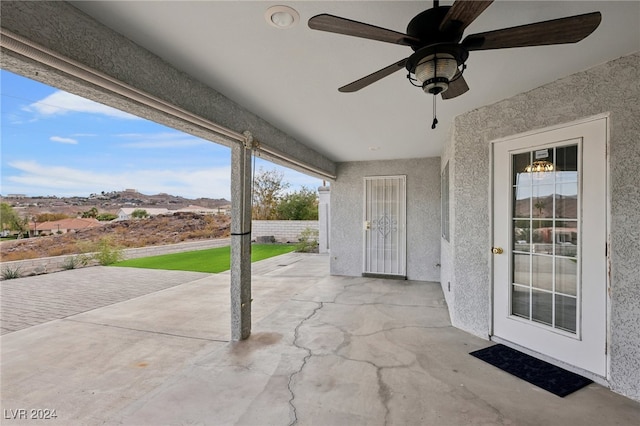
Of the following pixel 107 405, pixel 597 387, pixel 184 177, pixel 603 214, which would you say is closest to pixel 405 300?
pixel 597 387

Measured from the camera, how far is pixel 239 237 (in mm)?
3260

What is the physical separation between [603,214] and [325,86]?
2622 millimetres

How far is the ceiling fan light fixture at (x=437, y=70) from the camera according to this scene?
1.33m

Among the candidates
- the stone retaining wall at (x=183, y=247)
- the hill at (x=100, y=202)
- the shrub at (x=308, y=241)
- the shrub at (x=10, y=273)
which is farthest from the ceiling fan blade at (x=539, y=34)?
the shrub at (x=308, y=241)

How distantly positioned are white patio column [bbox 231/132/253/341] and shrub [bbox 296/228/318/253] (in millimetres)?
7503

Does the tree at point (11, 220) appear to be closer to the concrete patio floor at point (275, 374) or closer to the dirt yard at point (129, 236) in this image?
the dirt yard at point (129, 236)

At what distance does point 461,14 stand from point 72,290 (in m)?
7.22

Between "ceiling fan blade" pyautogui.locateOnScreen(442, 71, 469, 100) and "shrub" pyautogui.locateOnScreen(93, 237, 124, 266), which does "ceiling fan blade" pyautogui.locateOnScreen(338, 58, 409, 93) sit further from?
"shrub" pyautogui.locateOnScreen(93, 237, 124, 266)

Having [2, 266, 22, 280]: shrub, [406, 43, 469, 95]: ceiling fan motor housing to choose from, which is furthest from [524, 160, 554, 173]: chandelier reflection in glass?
[2, 266, 22, 280]: shrub

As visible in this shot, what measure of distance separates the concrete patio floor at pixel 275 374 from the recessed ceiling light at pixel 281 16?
2.62 m

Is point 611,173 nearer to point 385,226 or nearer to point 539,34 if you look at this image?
point 539,34

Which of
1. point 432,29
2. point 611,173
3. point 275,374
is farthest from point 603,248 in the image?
point 275,374

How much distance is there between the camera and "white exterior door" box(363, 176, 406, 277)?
623cm

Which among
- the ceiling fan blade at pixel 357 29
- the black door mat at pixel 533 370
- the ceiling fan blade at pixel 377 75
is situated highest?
the ceiling fan blade at pixel 357 29
